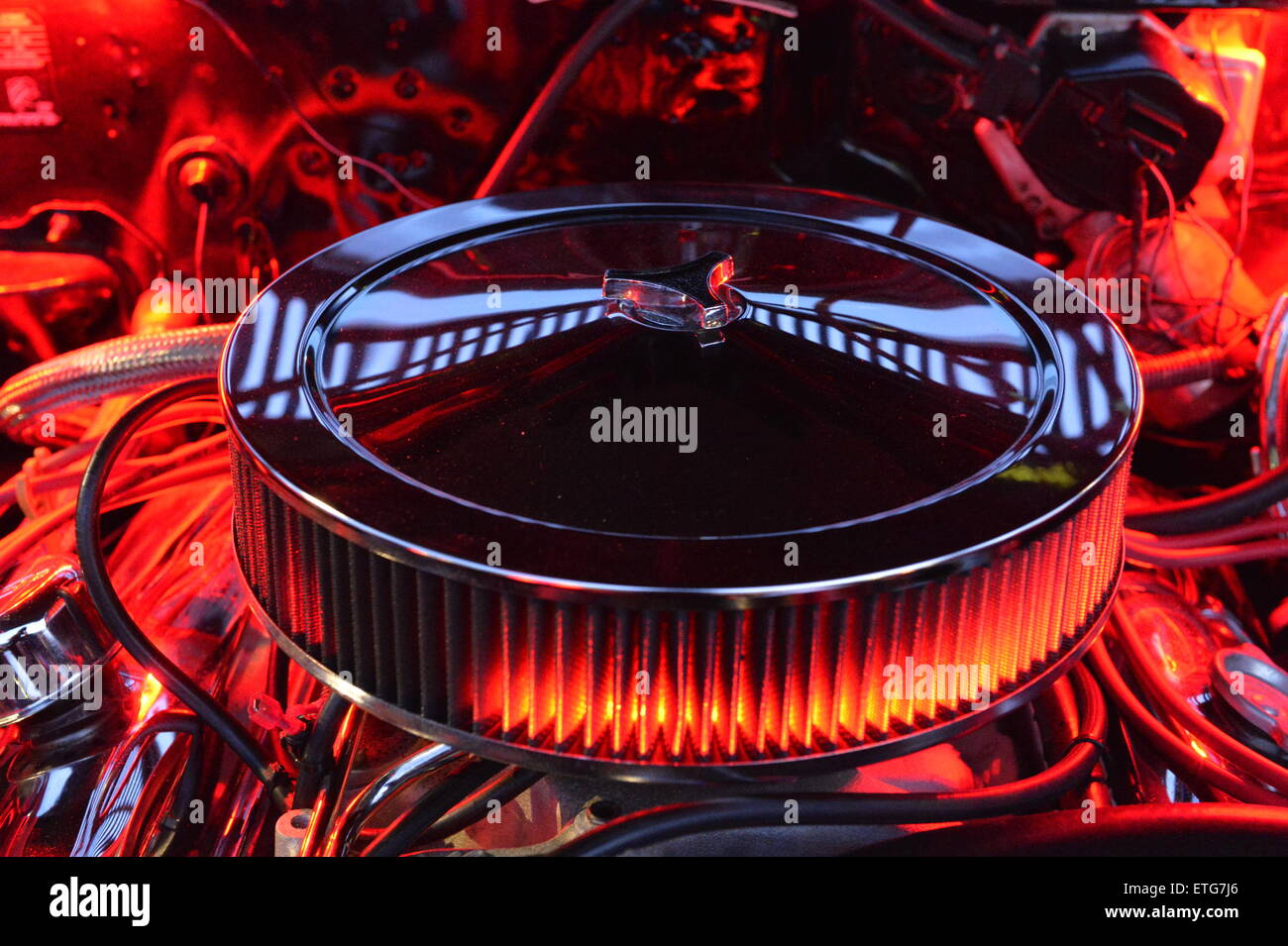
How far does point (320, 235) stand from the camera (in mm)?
1077

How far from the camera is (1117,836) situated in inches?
23.8

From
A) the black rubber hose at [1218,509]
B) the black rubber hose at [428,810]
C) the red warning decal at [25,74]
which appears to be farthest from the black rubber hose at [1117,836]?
the red warning decal at [25,74]

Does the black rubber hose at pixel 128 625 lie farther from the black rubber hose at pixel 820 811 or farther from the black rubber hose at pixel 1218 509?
the black rubber hose at pixel 1218 509

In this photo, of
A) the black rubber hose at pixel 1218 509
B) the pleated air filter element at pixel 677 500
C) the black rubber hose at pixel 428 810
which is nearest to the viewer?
the pleated air filter element at pixel 677 500

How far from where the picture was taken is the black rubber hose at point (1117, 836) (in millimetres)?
603

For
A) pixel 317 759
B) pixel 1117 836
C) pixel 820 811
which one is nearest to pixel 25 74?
pixel 317 759

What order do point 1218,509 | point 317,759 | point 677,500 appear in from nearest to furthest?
point 677,500
point 317,759
point 1218,509

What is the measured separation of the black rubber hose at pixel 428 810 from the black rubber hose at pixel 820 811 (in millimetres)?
76

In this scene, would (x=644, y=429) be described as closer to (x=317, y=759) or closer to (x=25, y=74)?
(x=317, y=759)

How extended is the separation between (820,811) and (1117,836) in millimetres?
152

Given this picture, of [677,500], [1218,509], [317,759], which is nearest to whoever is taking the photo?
[677,500]

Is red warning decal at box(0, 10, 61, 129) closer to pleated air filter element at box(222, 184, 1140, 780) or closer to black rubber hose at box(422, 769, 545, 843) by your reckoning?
pleated air filter element at box(222, 184, 1140, 780)

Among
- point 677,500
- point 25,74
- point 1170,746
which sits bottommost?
point 1170,746

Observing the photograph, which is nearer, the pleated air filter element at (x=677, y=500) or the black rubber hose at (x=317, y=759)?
the pleated air filter element at (x=677, y=500)
